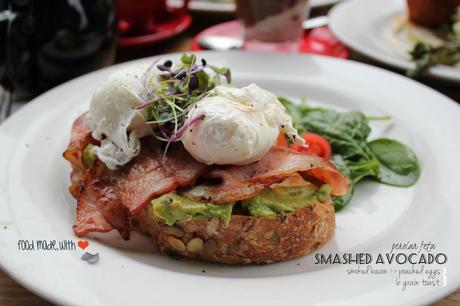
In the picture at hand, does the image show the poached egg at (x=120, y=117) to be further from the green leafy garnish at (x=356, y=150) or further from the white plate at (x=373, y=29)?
the white plate at (x=373, y=29)

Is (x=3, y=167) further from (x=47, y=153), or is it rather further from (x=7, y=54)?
(x=7, y=54)

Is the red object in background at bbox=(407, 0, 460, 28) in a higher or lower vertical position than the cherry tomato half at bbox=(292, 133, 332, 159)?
lower

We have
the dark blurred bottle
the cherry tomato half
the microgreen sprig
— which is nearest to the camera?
the microgreen sprig

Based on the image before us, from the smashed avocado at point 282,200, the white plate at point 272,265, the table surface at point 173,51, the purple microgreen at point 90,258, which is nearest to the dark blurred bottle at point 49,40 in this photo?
the white plate at point 272,265

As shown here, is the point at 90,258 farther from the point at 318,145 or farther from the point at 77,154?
the point at 318,145

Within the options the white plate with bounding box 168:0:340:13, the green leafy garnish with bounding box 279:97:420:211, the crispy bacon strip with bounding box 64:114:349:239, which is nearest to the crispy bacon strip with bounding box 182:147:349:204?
the crispy bacon strip with bounding box 64:114:349:239

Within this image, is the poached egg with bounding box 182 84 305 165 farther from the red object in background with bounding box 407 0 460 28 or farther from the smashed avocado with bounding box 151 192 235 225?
the red object in background with bounding box 407 0 460 28
